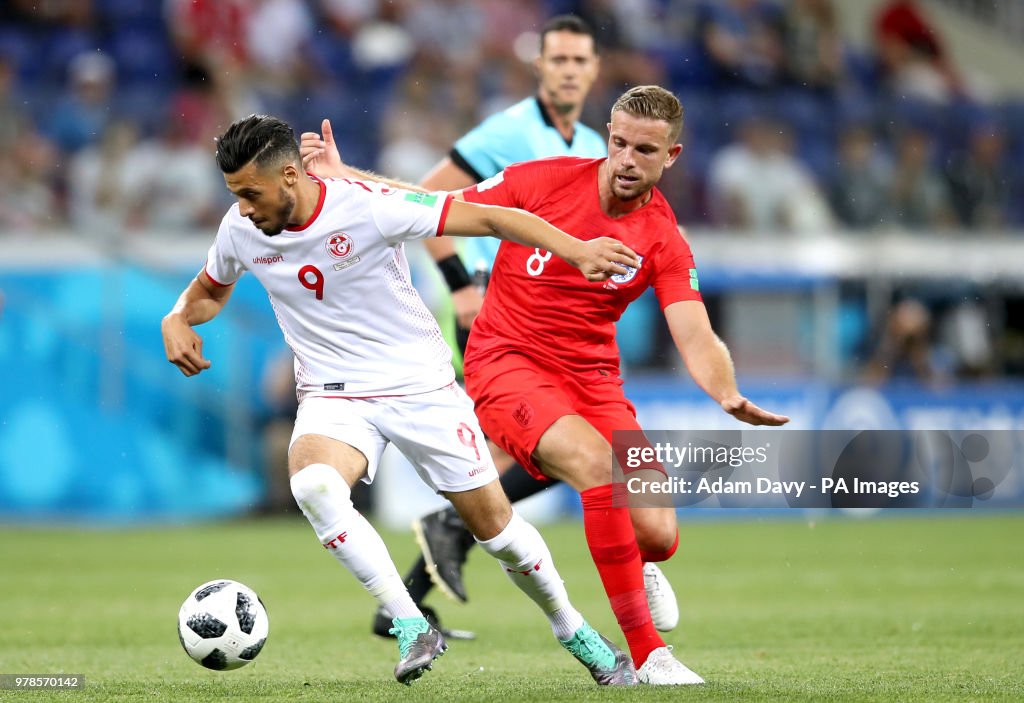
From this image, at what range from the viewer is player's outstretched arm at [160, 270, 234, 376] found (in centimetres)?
538

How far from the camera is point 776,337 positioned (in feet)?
48.7

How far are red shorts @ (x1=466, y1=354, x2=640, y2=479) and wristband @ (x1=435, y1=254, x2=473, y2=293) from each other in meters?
0.77

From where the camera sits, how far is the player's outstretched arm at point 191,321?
17.6 feet

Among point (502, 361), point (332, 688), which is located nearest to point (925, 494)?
point (502, 361)

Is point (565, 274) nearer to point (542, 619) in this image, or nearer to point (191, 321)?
point (191, 321)

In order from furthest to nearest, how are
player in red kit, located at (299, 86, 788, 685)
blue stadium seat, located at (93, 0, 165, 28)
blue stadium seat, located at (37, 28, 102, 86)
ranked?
blue stadium seat, located at (93, 0, 165, 28) < blue stadium seat, located at (37, 28, 102, 86) < player in red kit, located at (299, 86, 788, 685)

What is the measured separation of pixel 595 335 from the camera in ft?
19.6

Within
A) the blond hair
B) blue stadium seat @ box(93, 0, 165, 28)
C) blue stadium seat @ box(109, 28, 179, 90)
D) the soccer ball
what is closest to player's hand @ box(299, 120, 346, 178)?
the blond hair

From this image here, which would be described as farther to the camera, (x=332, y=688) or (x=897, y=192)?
(x=897, y=192)

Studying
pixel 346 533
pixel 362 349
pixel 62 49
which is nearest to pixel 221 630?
pixel 346 533

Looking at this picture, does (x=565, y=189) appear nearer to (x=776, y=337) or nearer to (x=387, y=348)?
(x=387, y=348)

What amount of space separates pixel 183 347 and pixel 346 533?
0.89m

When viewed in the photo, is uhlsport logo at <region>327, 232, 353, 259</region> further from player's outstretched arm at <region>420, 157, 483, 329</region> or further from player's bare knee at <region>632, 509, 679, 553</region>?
player's bare knee at <region>632, 509, 679, 553</region>

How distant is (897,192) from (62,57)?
821 centimetres
